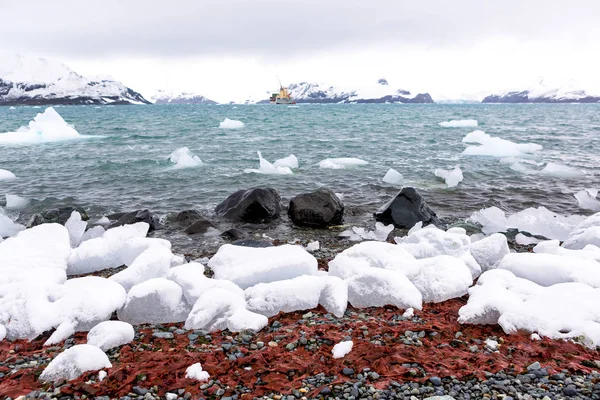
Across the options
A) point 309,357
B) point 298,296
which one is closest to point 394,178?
point 298,296

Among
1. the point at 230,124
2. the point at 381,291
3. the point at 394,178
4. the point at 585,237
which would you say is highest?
the point at 230,124

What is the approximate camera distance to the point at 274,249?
20.6ft

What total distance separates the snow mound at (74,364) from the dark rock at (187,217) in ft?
20.1

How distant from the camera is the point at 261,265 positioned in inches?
225

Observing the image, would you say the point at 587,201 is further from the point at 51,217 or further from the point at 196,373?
the point at 51,217

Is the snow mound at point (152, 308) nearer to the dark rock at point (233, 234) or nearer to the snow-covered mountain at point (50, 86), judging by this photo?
the dark rock at point (233, 234)

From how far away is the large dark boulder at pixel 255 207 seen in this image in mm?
10000

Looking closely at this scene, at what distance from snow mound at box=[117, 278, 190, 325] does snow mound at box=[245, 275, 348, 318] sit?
33.0 inches

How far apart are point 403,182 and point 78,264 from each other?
33.4ft

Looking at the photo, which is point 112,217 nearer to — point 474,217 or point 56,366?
point 56,366

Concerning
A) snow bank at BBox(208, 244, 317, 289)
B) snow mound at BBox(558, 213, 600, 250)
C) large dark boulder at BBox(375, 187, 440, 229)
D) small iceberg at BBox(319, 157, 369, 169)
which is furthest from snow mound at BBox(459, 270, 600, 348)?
small iceberg at BBox(319, 157, 369, 169)

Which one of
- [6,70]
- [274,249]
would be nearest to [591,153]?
[274,249]

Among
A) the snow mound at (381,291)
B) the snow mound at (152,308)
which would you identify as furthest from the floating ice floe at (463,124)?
the snow mound at (152,308)

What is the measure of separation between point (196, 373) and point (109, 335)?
1177 mm
